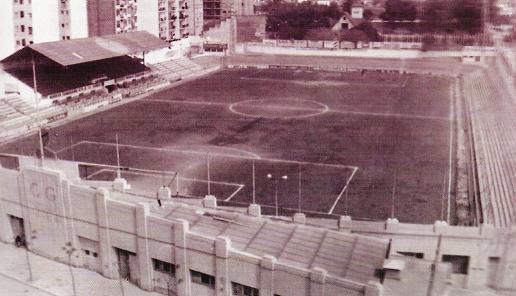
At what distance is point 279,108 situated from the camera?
4338cm

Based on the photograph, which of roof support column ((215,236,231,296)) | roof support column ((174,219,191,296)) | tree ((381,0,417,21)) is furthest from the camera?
roof support column ((174,219,191,296))

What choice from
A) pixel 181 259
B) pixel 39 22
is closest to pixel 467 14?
pixel 181 259

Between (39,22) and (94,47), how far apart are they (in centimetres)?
573

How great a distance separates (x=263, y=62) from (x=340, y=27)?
10.0 meters

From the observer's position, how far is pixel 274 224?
15812mm

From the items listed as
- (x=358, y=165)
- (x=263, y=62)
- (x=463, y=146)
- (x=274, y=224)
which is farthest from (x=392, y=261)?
(x=263, y=62)

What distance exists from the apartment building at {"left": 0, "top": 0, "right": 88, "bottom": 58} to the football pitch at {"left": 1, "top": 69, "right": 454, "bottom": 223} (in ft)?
34.0

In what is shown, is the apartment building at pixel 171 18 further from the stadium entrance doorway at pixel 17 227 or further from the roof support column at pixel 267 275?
the roof support column at pixel 267 275

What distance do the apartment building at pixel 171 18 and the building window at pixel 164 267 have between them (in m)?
50.8

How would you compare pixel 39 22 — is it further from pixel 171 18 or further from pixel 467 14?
pixel 467 14

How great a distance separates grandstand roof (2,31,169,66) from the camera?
4072 centimetres

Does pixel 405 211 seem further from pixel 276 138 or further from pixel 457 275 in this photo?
pixel 276 138

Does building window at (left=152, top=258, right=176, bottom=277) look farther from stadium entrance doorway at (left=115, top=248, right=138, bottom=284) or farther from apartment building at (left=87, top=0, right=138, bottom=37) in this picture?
apartment building at (left=87, top=0, right=138, bottom=37)

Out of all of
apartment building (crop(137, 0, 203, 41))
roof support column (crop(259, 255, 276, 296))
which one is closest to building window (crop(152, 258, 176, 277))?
roof support column (crop(259, 255, 276, 296))
